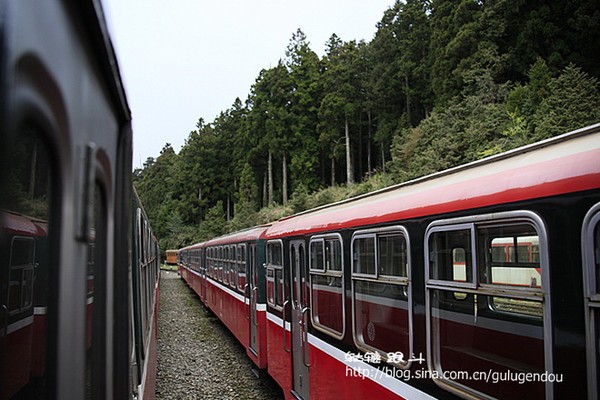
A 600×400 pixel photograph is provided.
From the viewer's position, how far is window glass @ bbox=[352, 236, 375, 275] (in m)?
4.32

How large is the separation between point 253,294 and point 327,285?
14.7ft

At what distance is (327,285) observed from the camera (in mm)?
5457

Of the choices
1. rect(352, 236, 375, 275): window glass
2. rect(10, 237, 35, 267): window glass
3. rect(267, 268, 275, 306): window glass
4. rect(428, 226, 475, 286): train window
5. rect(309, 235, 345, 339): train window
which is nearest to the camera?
rect(10, 237, 35, 267): window glass

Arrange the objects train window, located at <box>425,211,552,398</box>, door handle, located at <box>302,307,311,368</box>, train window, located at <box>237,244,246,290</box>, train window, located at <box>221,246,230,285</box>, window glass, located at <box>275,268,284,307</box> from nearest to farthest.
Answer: train window, located at <box>425,211,552,398</box>, door handle, located at <box>302,307,311,368</box>, window glass, located at <box>275,268,284,307</box>, train window, located at <box>237,244,246,290</box>, train window, located at <box>221,246,230,285</box>

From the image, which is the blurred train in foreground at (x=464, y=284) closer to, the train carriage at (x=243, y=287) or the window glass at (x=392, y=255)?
the window glass at (x=392, y=255)

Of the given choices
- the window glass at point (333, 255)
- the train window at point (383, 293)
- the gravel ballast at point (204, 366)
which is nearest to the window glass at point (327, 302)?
the window glass at point (333, 255)

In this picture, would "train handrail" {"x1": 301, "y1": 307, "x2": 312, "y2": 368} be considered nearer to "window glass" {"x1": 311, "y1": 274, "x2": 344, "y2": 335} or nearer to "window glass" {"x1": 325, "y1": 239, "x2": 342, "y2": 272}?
"window glass" {"x1": 311, "y1": 274, "x2": 344, "y2": 335}

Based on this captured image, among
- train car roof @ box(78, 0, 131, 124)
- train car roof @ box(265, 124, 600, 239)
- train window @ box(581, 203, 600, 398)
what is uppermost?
train car roof @ box(78, 0, 131, 124)

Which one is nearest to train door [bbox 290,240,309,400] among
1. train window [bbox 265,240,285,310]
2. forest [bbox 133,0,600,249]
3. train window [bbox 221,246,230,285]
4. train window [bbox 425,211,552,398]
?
train window [bbox 265,240,285,310]

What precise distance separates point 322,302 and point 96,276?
4.20 m

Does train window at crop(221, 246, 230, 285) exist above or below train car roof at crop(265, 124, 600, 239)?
below

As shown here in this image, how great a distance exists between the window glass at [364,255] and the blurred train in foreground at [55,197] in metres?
2.83

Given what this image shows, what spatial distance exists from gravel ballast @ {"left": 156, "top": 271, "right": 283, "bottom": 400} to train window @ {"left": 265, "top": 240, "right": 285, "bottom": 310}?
5.99 ft

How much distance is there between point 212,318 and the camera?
18.5 metres
